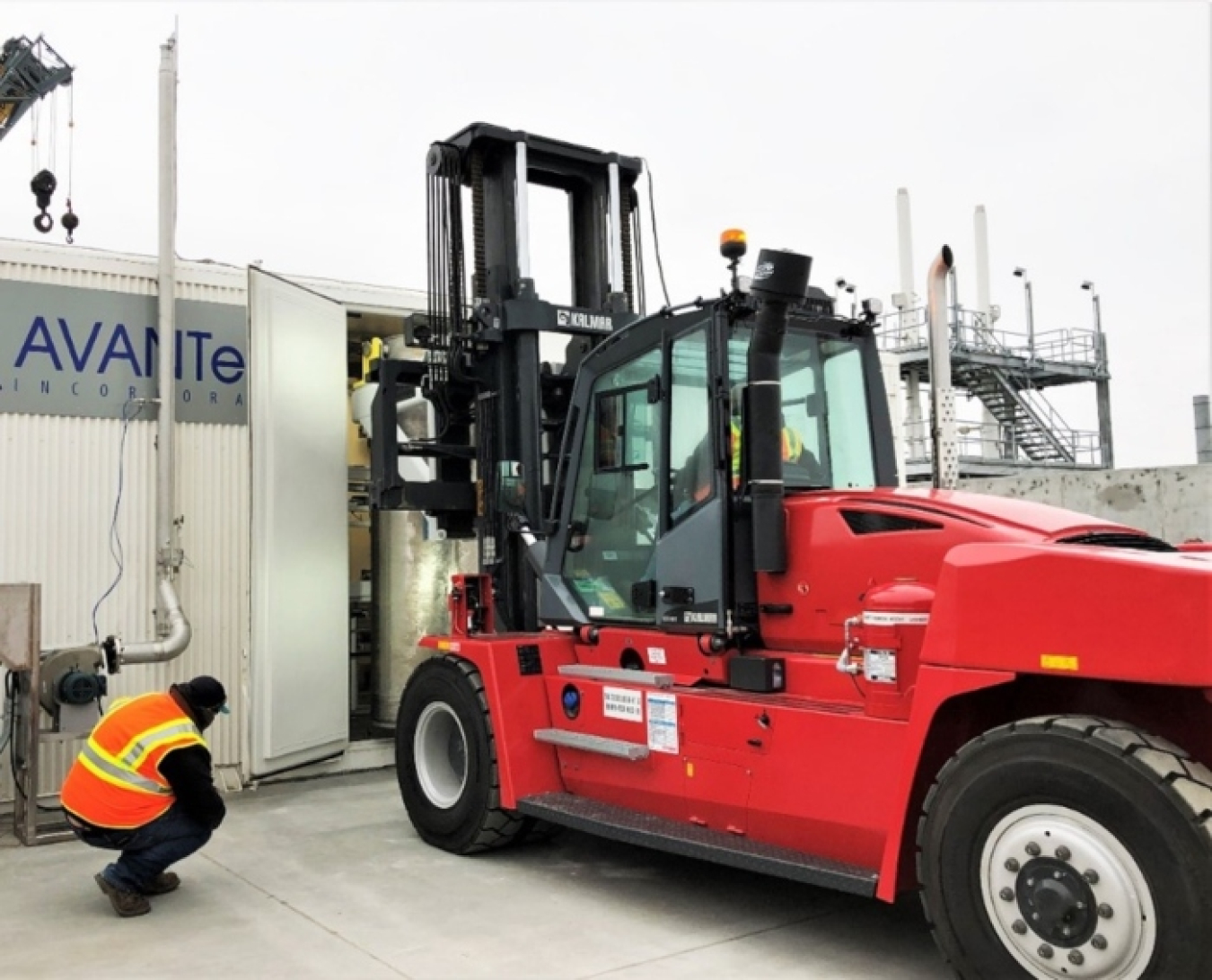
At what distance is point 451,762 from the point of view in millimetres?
6961

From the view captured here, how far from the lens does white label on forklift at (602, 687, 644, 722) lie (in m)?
5.75

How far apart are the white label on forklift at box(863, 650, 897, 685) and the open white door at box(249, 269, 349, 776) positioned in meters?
5.26

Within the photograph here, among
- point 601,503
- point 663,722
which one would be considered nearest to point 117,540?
point 601,503

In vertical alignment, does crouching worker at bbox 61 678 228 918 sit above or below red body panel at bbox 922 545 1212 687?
below

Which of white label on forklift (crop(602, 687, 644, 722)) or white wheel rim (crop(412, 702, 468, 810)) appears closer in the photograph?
white label on forklift (crop(602, 687, 644, 722))

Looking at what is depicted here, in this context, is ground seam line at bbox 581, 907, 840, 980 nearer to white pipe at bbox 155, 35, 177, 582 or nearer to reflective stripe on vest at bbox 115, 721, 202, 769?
reflective stripe on vest at bbox 115, 721, 202, 769

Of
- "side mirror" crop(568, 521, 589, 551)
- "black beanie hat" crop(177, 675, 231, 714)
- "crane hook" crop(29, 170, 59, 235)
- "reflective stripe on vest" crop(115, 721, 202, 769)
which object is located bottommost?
"reflective stripe on vest" crop(115, 721, 202, 769)

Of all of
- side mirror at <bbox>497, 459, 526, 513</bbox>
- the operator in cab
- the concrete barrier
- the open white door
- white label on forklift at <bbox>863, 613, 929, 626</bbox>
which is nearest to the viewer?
white label on forklift at <bbox>863, 613, 929, 626</bbox>

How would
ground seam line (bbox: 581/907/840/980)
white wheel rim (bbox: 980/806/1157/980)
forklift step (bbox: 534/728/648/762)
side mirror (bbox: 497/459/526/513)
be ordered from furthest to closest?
side mirror (bbox: 497/459/526/513) → forklift step (bbox: 534/728/648/762) → ground seam line (bbox: 581/907/840/980) → white wheel rim (bbox: 980/806/1157/980)

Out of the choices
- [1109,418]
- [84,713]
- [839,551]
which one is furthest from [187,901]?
[1109,418]

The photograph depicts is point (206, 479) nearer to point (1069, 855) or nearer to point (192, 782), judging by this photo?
point (192, 782)

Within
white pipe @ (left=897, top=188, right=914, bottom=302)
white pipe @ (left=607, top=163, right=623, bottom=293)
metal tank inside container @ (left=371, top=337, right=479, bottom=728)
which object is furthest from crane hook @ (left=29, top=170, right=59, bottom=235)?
white pipe @ (left=897, top=188, right=914, bottom=302)

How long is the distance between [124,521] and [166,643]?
100 centimetres

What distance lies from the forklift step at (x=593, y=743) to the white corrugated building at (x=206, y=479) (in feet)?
9.98
